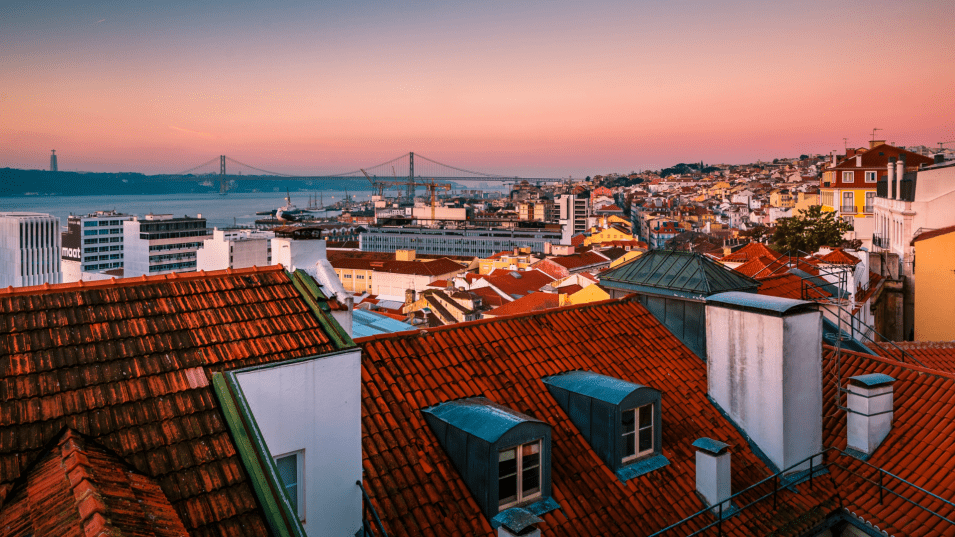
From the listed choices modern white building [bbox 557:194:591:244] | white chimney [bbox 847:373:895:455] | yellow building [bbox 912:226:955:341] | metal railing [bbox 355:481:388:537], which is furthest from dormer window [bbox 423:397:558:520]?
modern white building [bbox 557:194:591:244]

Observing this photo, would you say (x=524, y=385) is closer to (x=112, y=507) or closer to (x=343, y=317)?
(x=343, y=317)

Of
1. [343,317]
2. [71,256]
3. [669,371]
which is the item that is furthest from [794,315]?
[71,256]

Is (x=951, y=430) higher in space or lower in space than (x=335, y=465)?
lower

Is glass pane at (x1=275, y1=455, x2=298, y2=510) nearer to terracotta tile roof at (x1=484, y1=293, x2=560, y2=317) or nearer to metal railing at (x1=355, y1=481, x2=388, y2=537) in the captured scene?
metal railing at (x1=355, y1=481, x2=388, y2=537)

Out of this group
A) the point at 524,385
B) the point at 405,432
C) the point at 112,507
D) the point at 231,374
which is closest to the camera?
the point at 112,507

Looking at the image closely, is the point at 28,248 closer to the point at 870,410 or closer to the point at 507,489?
the point at 507,489
